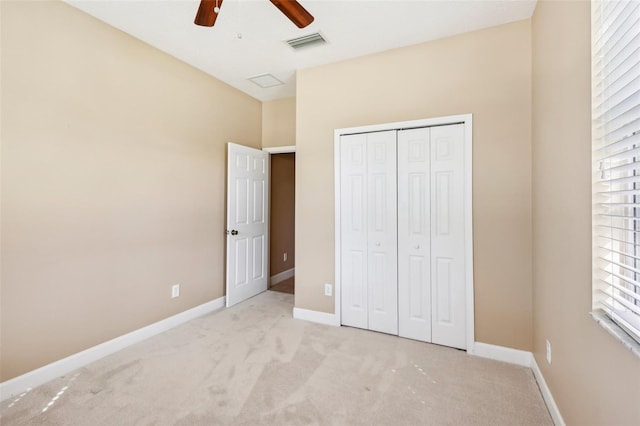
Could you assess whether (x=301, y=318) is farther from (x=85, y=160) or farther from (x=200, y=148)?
(x=85, y=160)

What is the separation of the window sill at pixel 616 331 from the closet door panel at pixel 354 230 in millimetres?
1930

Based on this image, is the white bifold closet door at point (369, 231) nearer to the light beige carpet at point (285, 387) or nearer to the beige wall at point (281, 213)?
the light beige carpet at point (285, 387)

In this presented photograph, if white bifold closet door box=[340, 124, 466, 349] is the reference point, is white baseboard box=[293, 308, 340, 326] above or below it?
below

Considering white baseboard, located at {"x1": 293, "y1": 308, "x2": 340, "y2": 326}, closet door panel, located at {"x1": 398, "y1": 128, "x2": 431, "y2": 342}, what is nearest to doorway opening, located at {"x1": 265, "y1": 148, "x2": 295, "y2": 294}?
white baseboard, located at {"x1": 293, "y1": 308, "x2": 340, "y2": 326}

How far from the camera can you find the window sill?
3.16 feet

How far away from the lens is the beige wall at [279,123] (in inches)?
168

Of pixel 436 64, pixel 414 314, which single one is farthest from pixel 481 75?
pixel 414 314

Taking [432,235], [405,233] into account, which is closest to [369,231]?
[405,233]

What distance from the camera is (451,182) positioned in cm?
264

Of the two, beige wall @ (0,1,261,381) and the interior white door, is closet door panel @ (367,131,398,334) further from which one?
beige wall @ (0,1,261,381)

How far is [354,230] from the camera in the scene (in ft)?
10.1

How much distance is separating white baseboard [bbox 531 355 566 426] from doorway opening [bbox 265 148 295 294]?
3.02m

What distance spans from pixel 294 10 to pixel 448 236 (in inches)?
82.6

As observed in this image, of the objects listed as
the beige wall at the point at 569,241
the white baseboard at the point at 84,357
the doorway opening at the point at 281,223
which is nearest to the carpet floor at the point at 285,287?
the doorway opening at the point at 281,223
